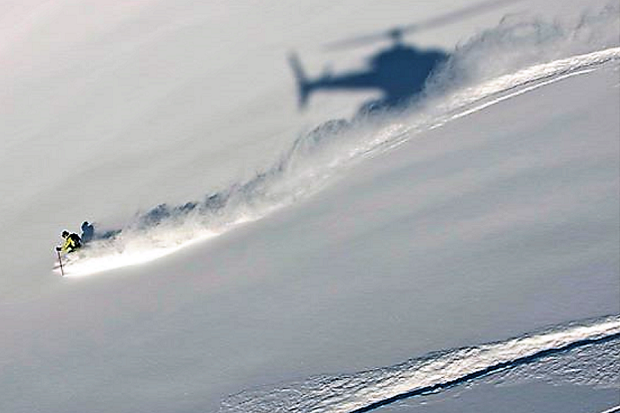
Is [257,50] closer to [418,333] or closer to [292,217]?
[292,217]

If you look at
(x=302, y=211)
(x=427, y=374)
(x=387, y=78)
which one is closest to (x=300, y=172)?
(x=302, y=211)

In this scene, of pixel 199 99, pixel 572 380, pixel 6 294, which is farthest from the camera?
pixel 199 99

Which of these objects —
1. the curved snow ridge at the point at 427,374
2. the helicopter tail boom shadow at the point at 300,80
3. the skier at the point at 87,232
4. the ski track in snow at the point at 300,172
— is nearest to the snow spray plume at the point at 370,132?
the ski track in snow at the point at 300,172

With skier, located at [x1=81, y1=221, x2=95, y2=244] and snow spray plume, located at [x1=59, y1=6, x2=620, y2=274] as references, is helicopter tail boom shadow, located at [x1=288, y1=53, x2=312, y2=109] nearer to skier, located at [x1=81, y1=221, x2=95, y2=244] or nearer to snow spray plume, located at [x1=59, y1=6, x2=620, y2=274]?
snow spray plume, located at [x1=59, y1=6, x2=620, y2=274]

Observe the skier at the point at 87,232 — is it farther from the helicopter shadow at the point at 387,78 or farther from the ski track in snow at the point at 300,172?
the helicopter shadow at the point at 387,78

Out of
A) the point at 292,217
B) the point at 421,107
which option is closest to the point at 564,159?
the point at 421,107
